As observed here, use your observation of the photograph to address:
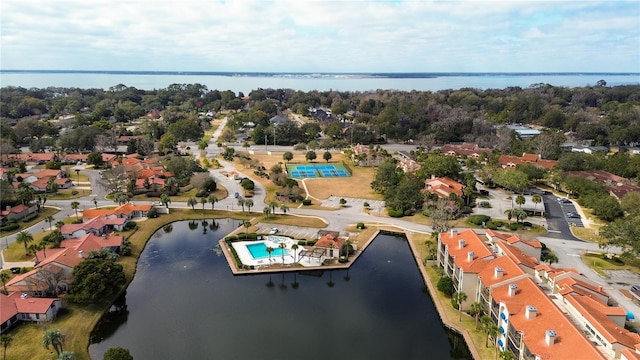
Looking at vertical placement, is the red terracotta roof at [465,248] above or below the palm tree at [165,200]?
above

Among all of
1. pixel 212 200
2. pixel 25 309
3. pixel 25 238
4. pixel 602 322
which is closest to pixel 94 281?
pixel 25 309

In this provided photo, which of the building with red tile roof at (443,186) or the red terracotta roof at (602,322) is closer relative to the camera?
the red terracotta roof at (602,322)

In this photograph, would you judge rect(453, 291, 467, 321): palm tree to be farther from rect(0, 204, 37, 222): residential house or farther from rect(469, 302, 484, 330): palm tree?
rect(0, 204, 37, 222): residential house

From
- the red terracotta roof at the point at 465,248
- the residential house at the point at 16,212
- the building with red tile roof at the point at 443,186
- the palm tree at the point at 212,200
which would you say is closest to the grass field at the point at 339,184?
the building with red tile roof at the point at 443,186

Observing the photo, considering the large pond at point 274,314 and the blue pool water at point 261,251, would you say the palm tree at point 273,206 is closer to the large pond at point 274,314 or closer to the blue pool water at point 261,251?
the blue pool water at point 261,251

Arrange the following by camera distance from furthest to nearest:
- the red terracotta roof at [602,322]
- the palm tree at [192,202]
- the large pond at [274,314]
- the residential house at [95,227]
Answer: the palm tree at [192,202]
the residential house at [95,227]
the large pond at [274,314]
the red terracotta roof at [602,322]

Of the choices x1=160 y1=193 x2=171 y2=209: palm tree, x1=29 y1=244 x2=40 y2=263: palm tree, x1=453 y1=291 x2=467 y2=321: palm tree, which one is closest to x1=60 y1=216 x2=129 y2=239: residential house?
x1=29 y1=244 x2=40 y2=263: palm tree

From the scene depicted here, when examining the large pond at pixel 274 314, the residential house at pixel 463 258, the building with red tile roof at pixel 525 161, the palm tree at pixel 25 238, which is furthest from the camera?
the building with red tile roof at pixel 525 161
